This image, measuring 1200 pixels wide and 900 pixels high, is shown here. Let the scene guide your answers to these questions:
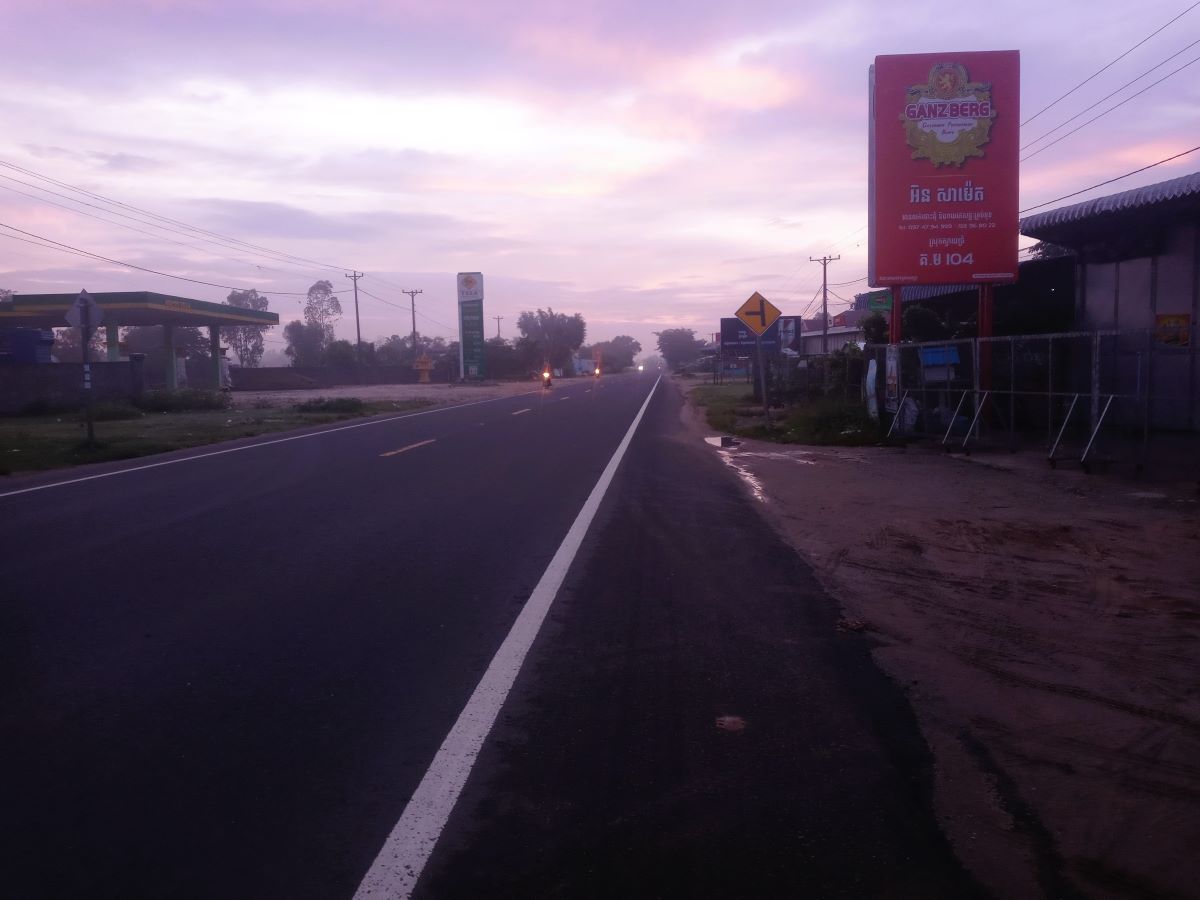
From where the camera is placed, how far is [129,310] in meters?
51.6

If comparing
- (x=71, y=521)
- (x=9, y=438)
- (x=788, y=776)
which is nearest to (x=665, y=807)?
(x=788, y=776)

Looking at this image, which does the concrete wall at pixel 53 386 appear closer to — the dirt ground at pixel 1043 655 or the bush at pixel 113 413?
the bush at pixel 113 413

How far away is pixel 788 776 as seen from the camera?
4.64 metres

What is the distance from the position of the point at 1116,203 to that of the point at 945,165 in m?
3.53

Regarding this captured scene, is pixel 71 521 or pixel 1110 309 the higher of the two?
pixel 1110 309

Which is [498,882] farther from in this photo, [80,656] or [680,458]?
[680,458]

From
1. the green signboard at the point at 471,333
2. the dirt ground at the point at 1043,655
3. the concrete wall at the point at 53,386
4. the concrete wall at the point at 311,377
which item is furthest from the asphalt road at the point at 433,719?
the green signboard at the point at 471,333

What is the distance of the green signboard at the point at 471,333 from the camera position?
75.1m

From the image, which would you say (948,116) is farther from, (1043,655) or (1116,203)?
(1043,655)

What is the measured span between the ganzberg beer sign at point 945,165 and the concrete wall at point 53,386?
87.9ft

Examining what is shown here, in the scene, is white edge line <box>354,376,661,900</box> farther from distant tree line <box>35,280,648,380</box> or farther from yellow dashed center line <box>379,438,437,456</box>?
distant tree line <box>35,280,648,380</box>

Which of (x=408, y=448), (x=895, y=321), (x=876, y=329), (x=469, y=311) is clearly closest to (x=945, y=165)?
(x=895, y=321)

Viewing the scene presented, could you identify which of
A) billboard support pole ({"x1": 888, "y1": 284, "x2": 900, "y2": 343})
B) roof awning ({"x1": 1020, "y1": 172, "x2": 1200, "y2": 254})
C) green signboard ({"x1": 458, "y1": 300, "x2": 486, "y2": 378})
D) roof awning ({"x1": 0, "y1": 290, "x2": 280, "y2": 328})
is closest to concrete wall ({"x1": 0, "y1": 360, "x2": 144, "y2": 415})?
roof awning ({"x1": 0, "y1": 290, "x2": 280, "y2": 328})

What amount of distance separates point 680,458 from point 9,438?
49.4 ft
